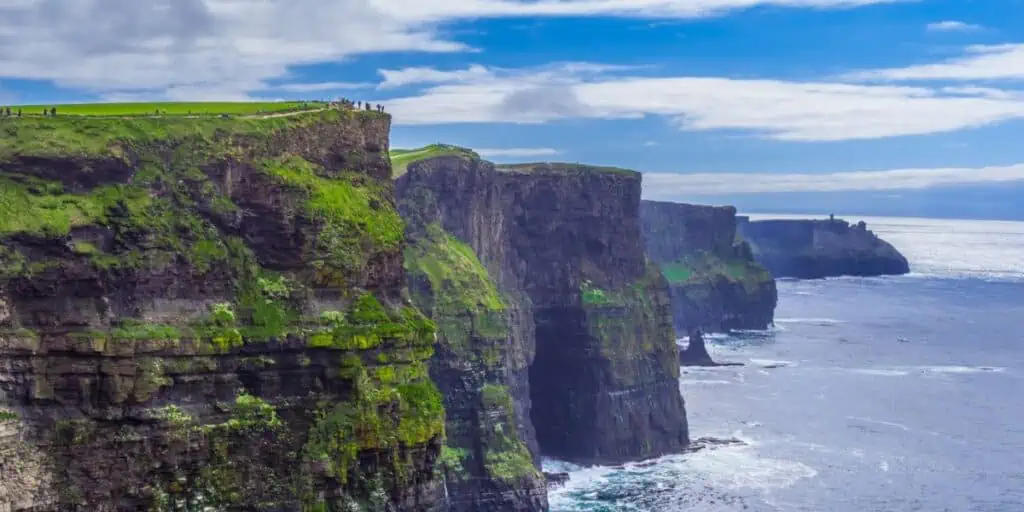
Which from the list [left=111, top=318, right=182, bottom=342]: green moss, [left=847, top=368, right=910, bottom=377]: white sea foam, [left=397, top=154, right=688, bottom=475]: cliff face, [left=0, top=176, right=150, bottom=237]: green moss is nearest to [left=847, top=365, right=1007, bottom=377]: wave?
[left=847, top=368, right=910, bottom=377]: white sea foam

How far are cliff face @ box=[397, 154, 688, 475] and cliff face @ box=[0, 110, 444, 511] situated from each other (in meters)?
52.3

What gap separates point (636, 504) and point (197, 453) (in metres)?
58.8

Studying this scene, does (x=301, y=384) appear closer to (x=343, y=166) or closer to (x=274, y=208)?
(x=274, y=208)

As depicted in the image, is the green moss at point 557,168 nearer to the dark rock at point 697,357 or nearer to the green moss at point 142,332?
the dark rock at point 697,357

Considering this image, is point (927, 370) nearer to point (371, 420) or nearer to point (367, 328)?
point (367, 328)

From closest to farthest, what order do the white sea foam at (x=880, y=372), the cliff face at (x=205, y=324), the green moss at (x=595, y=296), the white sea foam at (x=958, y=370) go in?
the cliff face at (x=205, y=324)
the green moss at (x=595, y=296)
the white sea foam at (x=880, y=372)
the white sea foam at (x=958, y=370)

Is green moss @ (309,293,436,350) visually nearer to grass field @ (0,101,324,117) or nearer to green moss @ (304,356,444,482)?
green moss @ (304,356,444,482)

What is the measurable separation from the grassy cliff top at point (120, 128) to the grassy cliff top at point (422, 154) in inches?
1408

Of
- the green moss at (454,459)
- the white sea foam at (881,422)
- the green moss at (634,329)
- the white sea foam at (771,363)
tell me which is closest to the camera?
the green moss at (454,459)

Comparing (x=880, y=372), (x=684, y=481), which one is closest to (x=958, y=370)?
(x=880, y=372)

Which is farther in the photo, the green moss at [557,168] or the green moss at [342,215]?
the green moss at [557,168]

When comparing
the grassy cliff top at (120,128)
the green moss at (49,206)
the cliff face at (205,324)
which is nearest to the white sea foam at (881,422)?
the cliff face at (205,324)

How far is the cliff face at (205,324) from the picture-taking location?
172ft

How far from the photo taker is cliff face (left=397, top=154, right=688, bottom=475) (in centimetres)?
12381
